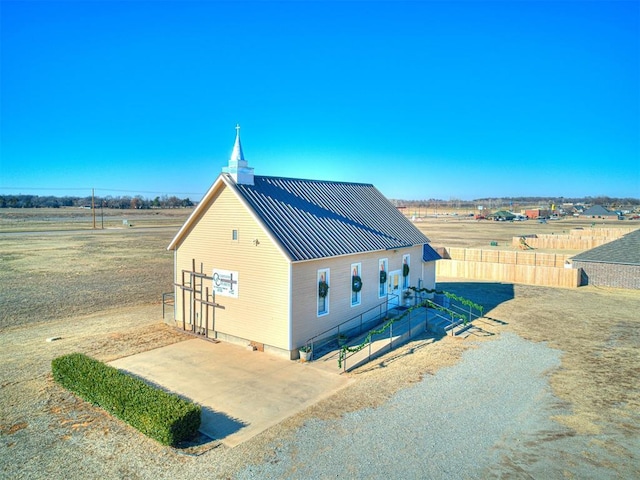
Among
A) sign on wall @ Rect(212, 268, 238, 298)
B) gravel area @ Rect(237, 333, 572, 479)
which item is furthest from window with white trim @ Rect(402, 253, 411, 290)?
sign on wall @ Rect(212, 268, 238, 298)

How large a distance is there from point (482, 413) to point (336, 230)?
9.66m

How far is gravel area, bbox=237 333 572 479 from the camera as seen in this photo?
9969mm

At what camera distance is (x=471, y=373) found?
15.8 m

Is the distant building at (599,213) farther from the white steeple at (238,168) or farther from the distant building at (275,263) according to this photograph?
the white steeple at (238,168)

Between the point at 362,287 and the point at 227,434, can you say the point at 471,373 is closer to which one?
the point at 362,287

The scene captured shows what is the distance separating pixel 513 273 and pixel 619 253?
745 centimetres

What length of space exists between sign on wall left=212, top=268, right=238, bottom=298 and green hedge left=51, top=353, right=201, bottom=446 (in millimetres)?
5825

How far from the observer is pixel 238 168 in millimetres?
18234

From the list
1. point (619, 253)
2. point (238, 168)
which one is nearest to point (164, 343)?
point (238, 168)

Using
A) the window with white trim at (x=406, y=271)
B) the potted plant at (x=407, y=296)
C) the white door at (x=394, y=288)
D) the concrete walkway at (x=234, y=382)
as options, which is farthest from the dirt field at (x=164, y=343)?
the window with white trim at (x=406, y=271)

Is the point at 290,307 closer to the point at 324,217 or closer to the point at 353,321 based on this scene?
the point at 353,321

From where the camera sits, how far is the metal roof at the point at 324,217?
17.7 meters

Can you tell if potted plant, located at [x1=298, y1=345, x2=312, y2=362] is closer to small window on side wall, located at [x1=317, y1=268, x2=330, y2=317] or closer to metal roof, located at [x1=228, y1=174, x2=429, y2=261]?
small window on side wall, located at [x1=317, y1=268, x2=330, y2=317]

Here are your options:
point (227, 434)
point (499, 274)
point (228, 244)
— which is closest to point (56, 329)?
point (228, 244)
